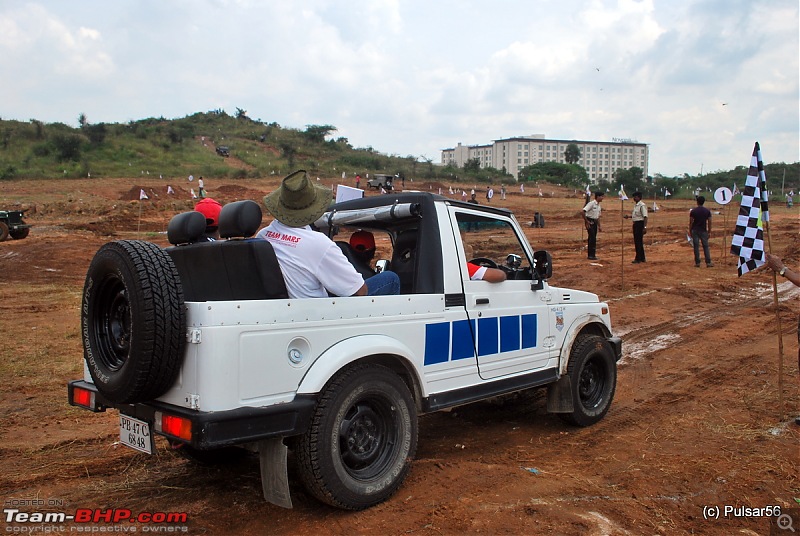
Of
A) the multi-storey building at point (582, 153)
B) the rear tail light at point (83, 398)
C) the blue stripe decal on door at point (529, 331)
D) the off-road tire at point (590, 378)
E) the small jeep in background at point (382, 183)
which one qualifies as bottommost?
the off-road tire at point (590, 378)

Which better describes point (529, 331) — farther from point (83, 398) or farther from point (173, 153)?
point (173, 153)

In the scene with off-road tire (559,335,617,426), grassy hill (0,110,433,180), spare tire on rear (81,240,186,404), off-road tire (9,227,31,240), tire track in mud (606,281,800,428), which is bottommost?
tire track in mud (606,281,800,428)

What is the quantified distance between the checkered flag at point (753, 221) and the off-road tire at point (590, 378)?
5.14ft

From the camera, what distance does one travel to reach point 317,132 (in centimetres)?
7250

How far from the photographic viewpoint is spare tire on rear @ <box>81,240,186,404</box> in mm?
3146

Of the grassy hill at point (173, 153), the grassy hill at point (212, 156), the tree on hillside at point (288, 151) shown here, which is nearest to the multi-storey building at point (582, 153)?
the grassy hill at point (212, 156)

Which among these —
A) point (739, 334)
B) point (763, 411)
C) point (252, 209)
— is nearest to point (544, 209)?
point (739, 334)

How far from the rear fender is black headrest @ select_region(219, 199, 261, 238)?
38.7 inches

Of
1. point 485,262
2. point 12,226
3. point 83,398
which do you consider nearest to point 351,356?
point 83,398

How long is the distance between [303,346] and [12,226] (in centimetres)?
2039

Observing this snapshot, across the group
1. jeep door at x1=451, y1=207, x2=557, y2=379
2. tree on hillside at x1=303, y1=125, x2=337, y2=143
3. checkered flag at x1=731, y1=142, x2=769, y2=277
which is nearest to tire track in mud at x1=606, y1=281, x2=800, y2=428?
jeep door at x1=451, y1=207, x2=557, y2=379

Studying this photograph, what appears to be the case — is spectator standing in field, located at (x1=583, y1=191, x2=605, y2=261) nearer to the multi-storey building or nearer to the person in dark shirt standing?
the person in dark shirt standing

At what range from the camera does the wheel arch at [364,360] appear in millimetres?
3516

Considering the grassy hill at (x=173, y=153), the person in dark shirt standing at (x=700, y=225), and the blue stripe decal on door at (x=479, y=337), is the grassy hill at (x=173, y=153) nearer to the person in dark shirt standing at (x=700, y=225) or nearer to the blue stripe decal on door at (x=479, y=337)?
the person in dark shirt standing at (x=700, y=225)
